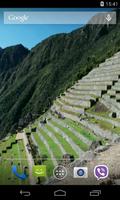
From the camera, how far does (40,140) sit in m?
6.38

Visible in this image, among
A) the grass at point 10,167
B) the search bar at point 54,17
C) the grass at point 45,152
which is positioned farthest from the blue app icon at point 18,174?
the search bar at point 54,17

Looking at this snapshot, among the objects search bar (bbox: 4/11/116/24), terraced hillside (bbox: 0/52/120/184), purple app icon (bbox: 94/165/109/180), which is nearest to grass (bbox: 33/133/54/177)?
terraced hillside (bbox: 0/52/120/184)

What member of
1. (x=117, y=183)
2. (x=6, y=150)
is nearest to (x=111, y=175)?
(x=117, y=183)

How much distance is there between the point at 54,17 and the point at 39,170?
60.4 inches

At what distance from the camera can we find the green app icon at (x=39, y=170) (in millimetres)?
4629

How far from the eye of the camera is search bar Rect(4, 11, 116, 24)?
4746 mm

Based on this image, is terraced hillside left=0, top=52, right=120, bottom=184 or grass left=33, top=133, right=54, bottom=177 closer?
grass left=33, top=133, right=54, bottom=177

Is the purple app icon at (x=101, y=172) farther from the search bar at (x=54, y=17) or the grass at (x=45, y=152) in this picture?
the search bar at (x=54, y=17)

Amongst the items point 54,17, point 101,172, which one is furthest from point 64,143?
point 54,17

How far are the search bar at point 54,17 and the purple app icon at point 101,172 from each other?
1.47 meters

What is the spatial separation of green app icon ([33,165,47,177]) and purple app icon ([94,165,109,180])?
502mm

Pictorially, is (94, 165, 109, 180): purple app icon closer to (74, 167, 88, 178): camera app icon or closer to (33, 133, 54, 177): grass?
(74, 167, 88, 178): camera app icon
